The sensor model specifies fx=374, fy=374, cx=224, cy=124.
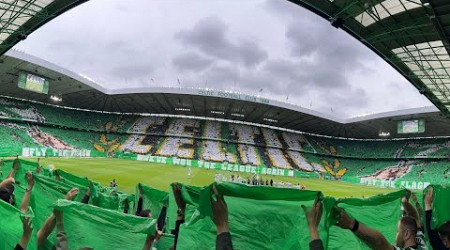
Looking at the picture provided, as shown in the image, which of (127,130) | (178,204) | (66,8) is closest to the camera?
(178,204)

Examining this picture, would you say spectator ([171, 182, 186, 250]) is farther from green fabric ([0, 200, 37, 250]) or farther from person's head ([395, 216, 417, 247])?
person's head ([395, 216, 417, 247])

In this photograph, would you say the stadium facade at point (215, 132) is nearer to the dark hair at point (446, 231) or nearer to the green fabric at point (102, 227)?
the green fabric at point (102, 227)

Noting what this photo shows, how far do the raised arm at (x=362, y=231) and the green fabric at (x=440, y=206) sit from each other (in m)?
3.51

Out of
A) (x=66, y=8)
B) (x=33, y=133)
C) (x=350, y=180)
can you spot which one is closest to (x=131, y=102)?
(x=33, y=133)

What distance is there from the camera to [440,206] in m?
6.16

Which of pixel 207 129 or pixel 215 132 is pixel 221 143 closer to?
pixel 215 132

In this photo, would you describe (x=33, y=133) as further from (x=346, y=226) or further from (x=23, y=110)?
(x=346, y=226)

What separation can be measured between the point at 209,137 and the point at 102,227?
2557 inches

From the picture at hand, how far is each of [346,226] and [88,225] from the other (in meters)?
2.54

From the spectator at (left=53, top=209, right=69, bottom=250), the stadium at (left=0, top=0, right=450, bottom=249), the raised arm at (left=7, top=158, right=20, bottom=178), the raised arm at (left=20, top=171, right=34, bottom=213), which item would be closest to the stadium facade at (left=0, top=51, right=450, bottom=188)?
the stadium at (left=0, top=0, right=450, bottom=249)

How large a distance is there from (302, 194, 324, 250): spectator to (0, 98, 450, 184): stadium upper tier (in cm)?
5519

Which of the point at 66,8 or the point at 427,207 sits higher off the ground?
the point at 66,8

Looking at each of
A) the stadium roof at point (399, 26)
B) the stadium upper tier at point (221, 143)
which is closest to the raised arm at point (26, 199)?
the stadium roof at point (399, 26)

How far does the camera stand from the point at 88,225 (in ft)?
12.6
